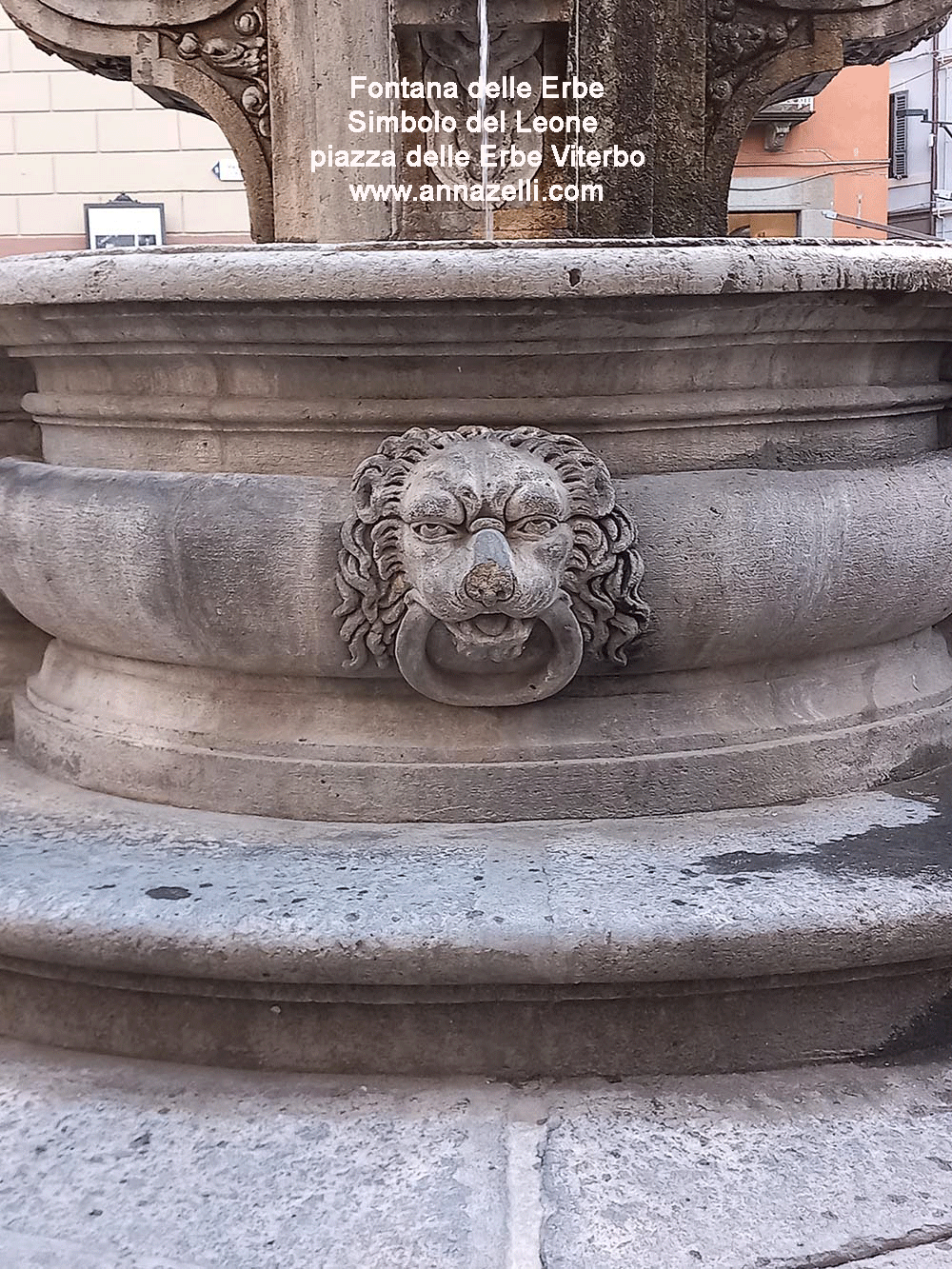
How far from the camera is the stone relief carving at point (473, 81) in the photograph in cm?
363

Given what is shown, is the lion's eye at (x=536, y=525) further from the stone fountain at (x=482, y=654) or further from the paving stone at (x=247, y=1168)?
the paving stone at (x=247, y=1168)

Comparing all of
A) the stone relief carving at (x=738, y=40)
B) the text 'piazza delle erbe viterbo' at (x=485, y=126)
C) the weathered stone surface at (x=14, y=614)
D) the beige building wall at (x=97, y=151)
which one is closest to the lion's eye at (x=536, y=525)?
the weathered stone surface at (x=14, y=614)

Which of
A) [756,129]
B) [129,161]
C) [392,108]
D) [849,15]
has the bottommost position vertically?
[392,108]

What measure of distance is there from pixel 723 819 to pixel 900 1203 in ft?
2.50

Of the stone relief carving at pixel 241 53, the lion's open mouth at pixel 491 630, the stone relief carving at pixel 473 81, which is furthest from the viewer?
the stone relief carving at pixel 241 53

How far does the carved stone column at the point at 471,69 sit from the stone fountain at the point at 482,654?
1276 mm

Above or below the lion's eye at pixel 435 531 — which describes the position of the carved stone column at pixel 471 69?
above

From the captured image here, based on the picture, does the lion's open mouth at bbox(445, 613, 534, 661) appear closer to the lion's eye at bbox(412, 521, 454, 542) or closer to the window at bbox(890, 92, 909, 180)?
the lion's eye at bbox(412, 521, 454, 542)

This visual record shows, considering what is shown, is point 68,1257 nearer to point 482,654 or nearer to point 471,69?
point 482,654

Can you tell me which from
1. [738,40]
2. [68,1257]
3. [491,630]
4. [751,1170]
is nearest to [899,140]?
[738,40]

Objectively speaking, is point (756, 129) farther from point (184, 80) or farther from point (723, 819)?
point (723, 819)

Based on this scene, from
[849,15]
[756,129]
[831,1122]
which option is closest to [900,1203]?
[831,1122]

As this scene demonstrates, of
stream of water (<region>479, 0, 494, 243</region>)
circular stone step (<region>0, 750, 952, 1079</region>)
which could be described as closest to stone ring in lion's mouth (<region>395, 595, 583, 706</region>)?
circular stone step (<region>0, 750, 952, 1079</region>)

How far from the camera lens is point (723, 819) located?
7.62ft
